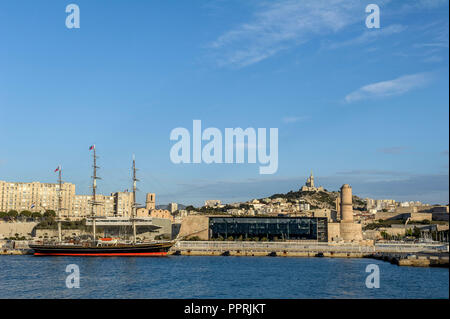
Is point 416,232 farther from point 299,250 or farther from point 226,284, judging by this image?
point 226,284

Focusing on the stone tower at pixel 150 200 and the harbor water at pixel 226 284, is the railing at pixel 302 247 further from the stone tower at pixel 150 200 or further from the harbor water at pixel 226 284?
the stone tower at pixel 150 200

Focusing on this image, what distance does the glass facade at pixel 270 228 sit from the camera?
89.1 m

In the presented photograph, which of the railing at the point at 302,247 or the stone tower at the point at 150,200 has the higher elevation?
the stone tower at the point at 150,200

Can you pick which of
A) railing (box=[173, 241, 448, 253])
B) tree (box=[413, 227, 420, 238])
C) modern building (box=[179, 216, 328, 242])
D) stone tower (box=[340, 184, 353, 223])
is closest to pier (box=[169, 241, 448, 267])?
railing (box=[173, 241, 448, 253])

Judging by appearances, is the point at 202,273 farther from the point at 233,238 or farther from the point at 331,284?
the point at 233,238

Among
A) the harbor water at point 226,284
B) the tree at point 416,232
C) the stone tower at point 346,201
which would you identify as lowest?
the tree at point 416,232

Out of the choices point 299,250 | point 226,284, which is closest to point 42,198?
point 299,250

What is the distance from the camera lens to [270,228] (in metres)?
90.3

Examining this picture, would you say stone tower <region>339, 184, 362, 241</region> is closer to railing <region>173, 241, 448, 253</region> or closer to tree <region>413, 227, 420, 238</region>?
railing <region>173, 241, 448, 253</region>

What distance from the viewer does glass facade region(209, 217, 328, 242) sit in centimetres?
8912

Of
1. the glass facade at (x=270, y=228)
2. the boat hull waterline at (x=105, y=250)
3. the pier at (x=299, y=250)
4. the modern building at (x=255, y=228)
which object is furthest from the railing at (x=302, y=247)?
the glass facade at (x=270, y=228)

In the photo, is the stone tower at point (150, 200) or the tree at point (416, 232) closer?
the tree at point (416, 232)

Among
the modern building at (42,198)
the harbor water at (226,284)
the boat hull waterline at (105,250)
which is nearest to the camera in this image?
the harbor water at (226,284)
